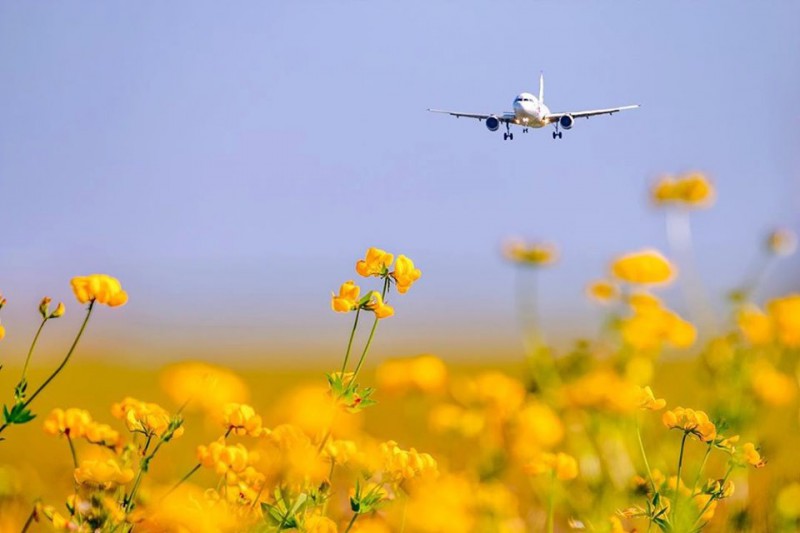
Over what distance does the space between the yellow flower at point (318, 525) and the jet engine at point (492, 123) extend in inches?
393

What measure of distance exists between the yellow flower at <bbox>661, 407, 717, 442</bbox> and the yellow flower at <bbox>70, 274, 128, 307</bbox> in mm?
1219

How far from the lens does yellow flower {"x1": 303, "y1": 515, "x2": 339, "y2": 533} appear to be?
6.03 ft

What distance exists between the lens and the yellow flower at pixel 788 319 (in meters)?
2.59

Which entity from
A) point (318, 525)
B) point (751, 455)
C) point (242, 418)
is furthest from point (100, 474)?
point (751, 455)

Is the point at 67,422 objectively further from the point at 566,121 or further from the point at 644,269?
the point at 566,121

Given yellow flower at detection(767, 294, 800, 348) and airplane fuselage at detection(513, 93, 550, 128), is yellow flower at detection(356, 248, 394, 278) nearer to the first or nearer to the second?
yellow flower at detection(767, 294, 800, 348)

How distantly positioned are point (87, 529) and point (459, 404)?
4.64 feet

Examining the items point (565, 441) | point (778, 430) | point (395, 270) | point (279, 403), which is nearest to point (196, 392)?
point (279, 403)

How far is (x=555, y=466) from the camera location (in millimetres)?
2307

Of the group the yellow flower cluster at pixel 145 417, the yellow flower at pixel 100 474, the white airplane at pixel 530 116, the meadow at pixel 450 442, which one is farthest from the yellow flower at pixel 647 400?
the white airplane at pixel 530 116

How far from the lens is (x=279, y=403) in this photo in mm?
2143

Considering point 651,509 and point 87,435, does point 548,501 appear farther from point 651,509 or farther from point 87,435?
point 87,435

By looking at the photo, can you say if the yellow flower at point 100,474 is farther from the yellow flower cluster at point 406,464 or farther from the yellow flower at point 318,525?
the yellow flower cluster at point 406,464

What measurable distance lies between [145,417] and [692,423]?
116 centimetres
